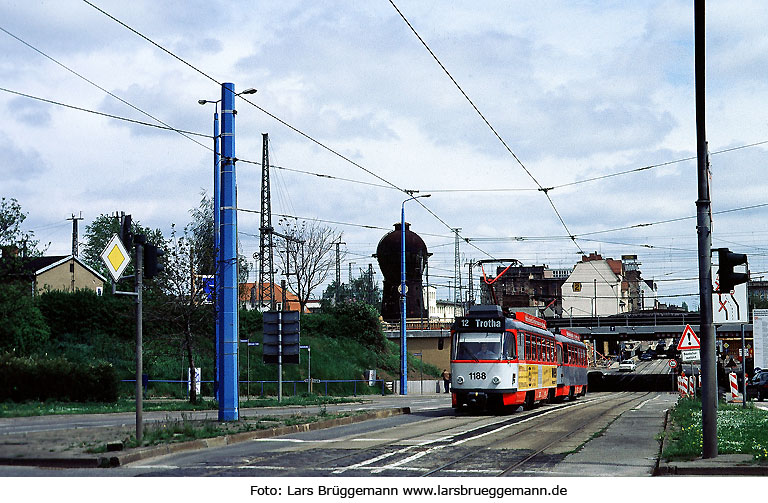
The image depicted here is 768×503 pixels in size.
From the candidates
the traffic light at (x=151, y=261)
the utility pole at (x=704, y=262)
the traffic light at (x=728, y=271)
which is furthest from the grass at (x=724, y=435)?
the traffic light at (x=151, y=261)

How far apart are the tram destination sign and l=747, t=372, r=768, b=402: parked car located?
19154mm

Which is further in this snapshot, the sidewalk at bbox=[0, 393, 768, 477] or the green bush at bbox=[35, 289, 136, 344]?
the green bush at bbox=[35, 289, 136, 344]

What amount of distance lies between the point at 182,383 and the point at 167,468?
34.6m

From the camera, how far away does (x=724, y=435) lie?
17.2m

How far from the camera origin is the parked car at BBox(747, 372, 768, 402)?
1672 inches

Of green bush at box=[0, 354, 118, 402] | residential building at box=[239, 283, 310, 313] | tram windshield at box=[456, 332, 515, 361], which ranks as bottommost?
green bush at box=[0, 354, 118, 402]

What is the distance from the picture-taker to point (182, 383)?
47.0m

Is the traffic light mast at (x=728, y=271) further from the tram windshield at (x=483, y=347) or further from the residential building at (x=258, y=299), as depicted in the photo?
the residential building at (x=258, y=299)

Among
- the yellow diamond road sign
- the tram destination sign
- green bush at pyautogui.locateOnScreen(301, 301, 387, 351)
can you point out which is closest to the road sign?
the tram destination sign

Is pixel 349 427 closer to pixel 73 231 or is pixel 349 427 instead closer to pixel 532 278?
pixel 73 231

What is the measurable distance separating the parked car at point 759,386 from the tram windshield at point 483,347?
1878 centimetres

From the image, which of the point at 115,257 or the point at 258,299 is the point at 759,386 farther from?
the point at 258,299

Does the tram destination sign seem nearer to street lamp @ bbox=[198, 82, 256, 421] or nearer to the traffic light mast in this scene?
street lamp @ bbox=[198, 82, 256, 421]

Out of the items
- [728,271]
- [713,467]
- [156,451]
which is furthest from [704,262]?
[156,451]
